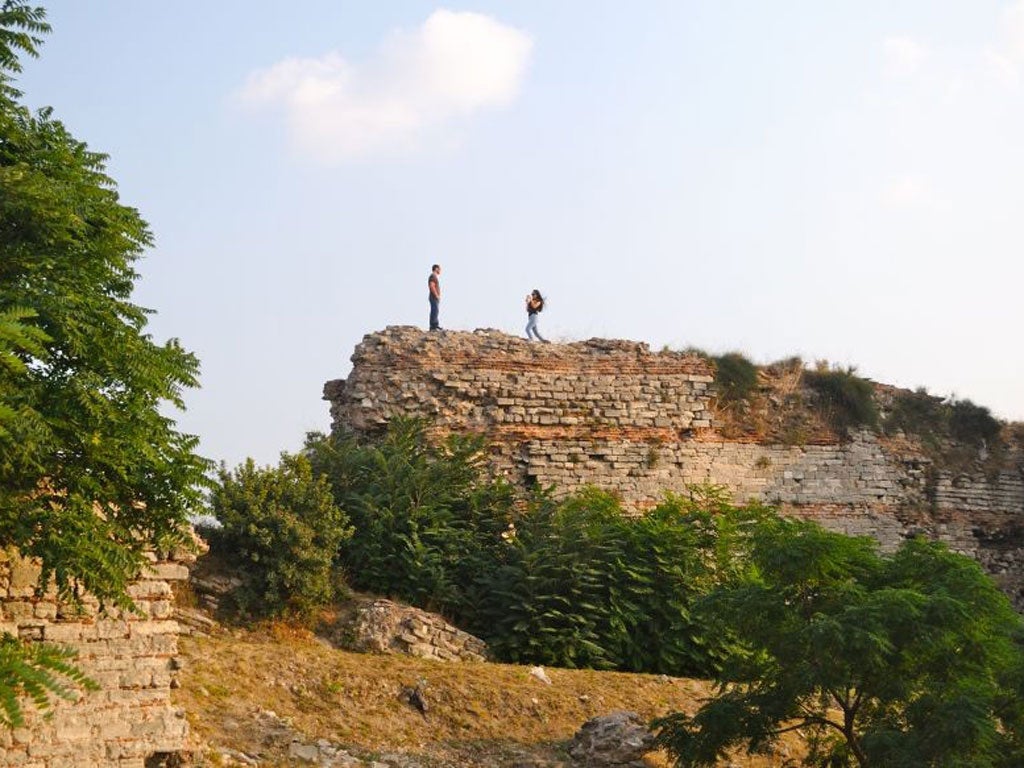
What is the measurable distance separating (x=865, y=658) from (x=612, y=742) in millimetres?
2683

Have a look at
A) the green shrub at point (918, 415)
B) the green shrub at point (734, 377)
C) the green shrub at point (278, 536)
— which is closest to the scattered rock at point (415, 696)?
the green shrub at point (278, 536)

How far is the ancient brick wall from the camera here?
67.9ft

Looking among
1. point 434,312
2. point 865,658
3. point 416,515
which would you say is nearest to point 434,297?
point 434,312

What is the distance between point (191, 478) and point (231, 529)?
18.8ft

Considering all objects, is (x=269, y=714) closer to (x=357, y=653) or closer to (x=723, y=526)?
(x=357, y=653)

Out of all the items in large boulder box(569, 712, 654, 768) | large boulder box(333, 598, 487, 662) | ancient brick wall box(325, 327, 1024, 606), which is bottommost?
large boulder box(569, 712, 654, 768)

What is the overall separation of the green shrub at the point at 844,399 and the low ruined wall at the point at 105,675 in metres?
13.8

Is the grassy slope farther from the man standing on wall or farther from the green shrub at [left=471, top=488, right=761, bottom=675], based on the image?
Result: the man standing on wall

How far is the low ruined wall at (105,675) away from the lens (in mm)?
10430

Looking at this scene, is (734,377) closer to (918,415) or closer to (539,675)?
(918,415)

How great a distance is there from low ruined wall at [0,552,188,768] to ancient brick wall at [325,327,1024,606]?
8.70m

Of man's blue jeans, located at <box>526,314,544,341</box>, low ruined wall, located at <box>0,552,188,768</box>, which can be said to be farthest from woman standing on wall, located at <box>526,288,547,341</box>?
low ruined wall, located at <box>0,552,188,768</box>

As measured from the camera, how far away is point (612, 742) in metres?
13.4

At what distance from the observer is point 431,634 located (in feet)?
52.1
